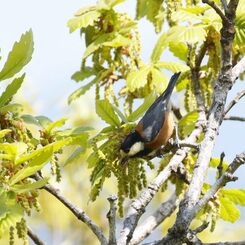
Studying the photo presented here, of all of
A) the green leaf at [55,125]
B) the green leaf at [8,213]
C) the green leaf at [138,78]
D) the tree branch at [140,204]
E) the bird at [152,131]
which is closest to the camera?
the green leaf at [8,213]

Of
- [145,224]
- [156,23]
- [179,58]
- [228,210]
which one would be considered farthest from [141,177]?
[156,23]

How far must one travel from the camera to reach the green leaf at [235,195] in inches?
138

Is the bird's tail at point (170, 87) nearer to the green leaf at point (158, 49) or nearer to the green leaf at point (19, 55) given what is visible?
the green leaf at point (158, 49)

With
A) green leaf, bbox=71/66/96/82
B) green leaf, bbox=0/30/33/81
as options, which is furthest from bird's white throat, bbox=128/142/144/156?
green leaf, bbox=71/66/96/82

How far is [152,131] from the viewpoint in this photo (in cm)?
342

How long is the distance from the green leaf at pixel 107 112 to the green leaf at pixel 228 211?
33.1 inches

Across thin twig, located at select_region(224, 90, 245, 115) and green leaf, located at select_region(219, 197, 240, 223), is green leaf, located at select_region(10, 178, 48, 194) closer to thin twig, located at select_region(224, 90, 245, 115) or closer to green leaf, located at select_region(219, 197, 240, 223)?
thin twig, located at select_region(224, 90, 245, 115)

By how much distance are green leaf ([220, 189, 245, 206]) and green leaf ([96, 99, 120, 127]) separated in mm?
788

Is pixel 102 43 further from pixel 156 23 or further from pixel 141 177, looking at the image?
pixel 141 177

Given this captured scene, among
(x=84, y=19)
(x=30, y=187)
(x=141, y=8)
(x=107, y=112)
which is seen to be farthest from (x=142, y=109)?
(x=141, y=8)

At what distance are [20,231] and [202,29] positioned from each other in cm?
156

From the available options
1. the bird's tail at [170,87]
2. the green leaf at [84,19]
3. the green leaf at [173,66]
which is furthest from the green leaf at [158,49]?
the green leaf at [84,19]

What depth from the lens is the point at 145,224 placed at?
11.4 ft

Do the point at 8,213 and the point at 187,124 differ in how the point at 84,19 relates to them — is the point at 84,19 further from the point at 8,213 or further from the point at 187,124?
the point at 8,213
